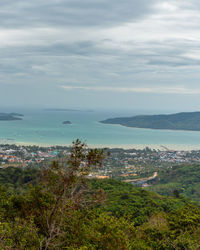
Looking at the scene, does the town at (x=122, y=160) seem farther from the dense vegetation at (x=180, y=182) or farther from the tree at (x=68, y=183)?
the tree at (x=68, y=183)

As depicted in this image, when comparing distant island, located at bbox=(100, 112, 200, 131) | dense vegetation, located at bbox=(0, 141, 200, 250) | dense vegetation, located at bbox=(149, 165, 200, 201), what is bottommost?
dense vegetation, located at bbox=(149, 165, 200, 201)

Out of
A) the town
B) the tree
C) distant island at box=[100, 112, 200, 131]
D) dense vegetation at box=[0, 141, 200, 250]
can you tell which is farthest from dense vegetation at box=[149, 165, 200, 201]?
distant island at box=[100, 112, 200, 131]

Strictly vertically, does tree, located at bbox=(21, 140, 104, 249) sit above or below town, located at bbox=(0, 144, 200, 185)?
above

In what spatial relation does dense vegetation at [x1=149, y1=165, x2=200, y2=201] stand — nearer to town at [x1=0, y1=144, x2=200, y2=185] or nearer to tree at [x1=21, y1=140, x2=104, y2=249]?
town at [x1=0, y1=144, x2=200, y2=185]

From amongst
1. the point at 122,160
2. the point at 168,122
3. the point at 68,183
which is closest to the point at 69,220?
the point at 68,183

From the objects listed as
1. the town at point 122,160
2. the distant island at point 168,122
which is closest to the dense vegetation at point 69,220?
the town at point 122,160

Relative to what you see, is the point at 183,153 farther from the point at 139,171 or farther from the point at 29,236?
the point at 29,236

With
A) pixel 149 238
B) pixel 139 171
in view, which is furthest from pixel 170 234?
pixel 139 171

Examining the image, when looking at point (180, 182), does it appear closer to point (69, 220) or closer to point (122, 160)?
point (122, 160)

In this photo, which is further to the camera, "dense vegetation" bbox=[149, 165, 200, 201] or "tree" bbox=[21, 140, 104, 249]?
"dense vegetation" bbox=[149, 165, 200, 201]
